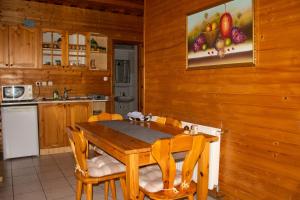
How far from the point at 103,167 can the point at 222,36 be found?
1.62m

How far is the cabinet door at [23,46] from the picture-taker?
14.4 ft

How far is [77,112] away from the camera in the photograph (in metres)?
4.55

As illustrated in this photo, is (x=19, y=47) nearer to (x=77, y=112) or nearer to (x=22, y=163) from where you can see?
(x=77, y=112)

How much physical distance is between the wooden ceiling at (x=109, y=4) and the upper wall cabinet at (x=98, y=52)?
1.75 ft

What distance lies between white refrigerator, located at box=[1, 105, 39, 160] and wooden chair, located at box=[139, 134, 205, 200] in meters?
2.84

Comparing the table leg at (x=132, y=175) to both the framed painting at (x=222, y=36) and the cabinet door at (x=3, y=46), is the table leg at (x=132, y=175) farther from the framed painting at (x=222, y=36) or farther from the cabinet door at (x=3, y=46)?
the cabinet door at (x=3, y=46)

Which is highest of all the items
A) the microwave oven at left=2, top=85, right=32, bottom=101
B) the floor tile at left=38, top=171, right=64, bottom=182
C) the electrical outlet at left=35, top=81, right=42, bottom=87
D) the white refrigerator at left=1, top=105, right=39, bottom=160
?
the electrical outlet at left=35, top=81, right=42, bottom=87

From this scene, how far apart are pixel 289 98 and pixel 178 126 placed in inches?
40.5

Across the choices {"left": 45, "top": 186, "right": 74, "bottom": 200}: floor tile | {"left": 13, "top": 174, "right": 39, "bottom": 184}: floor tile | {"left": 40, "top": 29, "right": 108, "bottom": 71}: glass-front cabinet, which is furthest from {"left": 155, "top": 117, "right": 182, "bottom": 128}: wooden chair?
{"left": 40, "top": 29, "right": 108, "bottom": 71}: glass-front cabinet

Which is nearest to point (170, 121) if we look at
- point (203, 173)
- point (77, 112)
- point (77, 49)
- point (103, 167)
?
A: point (203, 173)

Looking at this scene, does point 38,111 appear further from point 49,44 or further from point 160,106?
point 160,106

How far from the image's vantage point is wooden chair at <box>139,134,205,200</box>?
1.67 meters

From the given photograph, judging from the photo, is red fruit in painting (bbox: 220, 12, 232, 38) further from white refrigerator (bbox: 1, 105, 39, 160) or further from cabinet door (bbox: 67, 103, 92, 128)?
white refrigerator (bbox: 1, 105, 39, 160)

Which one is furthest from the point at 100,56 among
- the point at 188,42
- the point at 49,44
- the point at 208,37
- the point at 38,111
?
the point at 208,37
